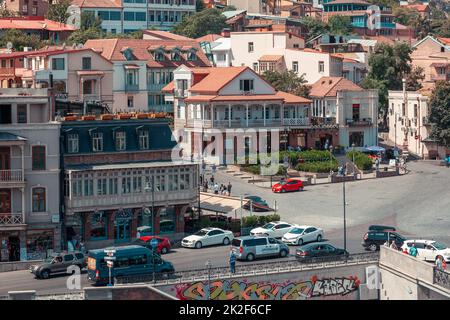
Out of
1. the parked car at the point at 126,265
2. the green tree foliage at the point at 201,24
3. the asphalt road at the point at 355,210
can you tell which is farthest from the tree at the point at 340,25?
the parked car at the point at 126,265

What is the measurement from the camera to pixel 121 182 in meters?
66.8

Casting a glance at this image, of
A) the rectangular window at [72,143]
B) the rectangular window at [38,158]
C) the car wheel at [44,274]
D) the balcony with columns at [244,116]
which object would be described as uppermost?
the balcony with columns at [244,116]

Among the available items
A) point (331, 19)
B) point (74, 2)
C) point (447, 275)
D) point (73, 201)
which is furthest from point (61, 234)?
point (331, 19)

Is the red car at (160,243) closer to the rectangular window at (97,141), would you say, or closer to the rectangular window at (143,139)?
the rectangular window at (97,141)

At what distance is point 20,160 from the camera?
64.2m

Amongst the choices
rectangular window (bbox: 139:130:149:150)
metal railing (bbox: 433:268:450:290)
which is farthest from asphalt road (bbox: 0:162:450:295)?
metal railing (bbox: 433:268:450:290)

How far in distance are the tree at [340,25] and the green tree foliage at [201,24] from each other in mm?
15132

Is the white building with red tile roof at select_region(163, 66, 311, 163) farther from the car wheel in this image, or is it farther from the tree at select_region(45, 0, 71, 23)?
the tree at select_region(45, 0, 71, 23)

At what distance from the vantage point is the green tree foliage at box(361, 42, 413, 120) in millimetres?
112000

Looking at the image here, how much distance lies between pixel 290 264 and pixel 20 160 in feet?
50.1

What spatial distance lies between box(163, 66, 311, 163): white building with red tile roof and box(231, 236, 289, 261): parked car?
1054 inches

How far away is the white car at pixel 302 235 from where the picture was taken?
65.8 m

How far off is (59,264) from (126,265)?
4162mm
